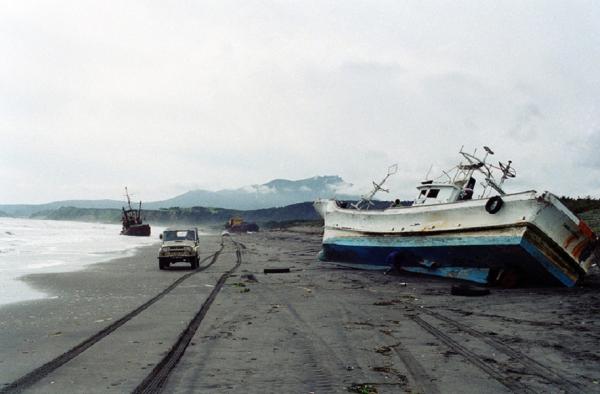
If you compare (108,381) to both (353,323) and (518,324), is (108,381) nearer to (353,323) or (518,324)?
(353,323)

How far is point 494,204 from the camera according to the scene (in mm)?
17406

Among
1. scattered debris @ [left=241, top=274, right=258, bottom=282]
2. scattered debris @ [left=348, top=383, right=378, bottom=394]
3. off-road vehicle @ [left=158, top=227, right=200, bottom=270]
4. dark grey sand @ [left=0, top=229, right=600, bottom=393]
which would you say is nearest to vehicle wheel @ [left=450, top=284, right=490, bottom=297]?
dark grey sand @ [left=0, top=229, right=600, bottom=393]

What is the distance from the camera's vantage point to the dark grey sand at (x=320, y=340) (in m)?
6.61

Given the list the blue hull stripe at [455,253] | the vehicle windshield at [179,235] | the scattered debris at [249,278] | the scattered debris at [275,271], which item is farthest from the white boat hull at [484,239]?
the vehicle windshield at [179,235]

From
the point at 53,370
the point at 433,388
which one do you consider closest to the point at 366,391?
the point at 433,388

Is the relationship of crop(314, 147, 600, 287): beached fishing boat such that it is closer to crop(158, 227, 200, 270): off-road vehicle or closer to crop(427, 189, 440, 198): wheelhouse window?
crop(427, 189, 440, 198): wheelhouse window

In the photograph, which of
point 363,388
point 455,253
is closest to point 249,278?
point 455,253

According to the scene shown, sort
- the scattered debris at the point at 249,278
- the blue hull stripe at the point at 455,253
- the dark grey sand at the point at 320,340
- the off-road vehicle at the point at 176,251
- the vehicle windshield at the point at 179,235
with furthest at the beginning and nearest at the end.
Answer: the vehicle windshield at the point at 179,235 → the off-road vehicle at the point at 176,251 → the scattered debris at the point at 249,278 → the blue hull stripe at the point at 455,253 → the dark grey sand at the point at 320,340

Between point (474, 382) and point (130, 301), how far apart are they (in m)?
9.87

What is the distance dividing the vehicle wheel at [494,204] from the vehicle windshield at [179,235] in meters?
14.2

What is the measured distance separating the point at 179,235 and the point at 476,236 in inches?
561

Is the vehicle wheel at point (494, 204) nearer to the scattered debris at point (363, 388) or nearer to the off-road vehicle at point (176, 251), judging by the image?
the scattered debris at point (363, 388)

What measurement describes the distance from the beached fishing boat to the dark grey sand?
1189 millimetres

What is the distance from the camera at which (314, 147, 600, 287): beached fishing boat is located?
1619cm
